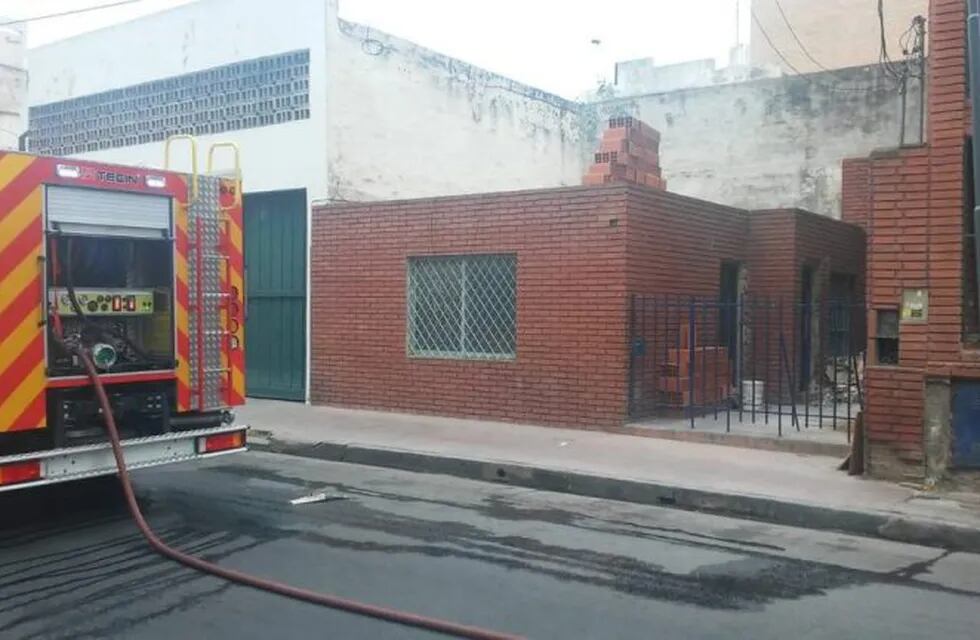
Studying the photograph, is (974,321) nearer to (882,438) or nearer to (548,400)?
(882,438)

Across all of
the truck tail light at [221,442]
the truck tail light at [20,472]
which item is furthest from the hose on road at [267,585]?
Answer: the truck tail light at [221,442]

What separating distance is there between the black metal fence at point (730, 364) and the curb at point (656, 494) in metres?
2.52

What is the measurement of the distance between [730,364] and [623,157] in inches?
128

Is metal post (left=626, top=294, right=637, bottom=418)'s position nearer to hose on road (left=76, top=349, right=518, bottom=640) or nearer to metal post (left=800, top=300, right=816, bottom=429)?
metal post (left=800, top=300, right=816, bottom=429)

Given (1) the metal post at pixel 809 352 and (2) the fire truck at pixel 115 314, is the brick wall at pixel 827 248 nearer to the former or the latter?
(1) the metal post at pixel 809 352

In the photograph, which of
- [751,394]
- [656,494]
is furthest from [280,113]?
[656,494]

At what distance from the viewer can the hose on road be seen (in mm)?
4887

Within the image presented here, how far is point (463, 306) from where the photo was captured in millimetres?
12500

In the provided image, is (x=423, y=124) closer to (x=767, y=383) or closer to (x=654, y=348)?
(x=654, y=348)

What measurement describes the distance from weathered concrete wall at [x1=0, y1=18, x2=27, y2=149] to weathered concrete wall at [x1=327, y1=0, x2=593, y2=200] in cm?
740

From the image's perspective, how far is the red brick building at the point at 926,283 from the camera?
26.6 feet

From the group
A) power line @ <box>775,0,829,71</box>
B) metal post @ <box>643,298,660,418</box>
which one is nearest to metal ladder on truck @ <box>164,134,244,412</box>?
metal post @ <box>643,298,660,418</box>

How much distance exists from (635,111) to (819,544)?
603 inches

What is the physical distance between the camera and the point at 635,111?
2095cm
